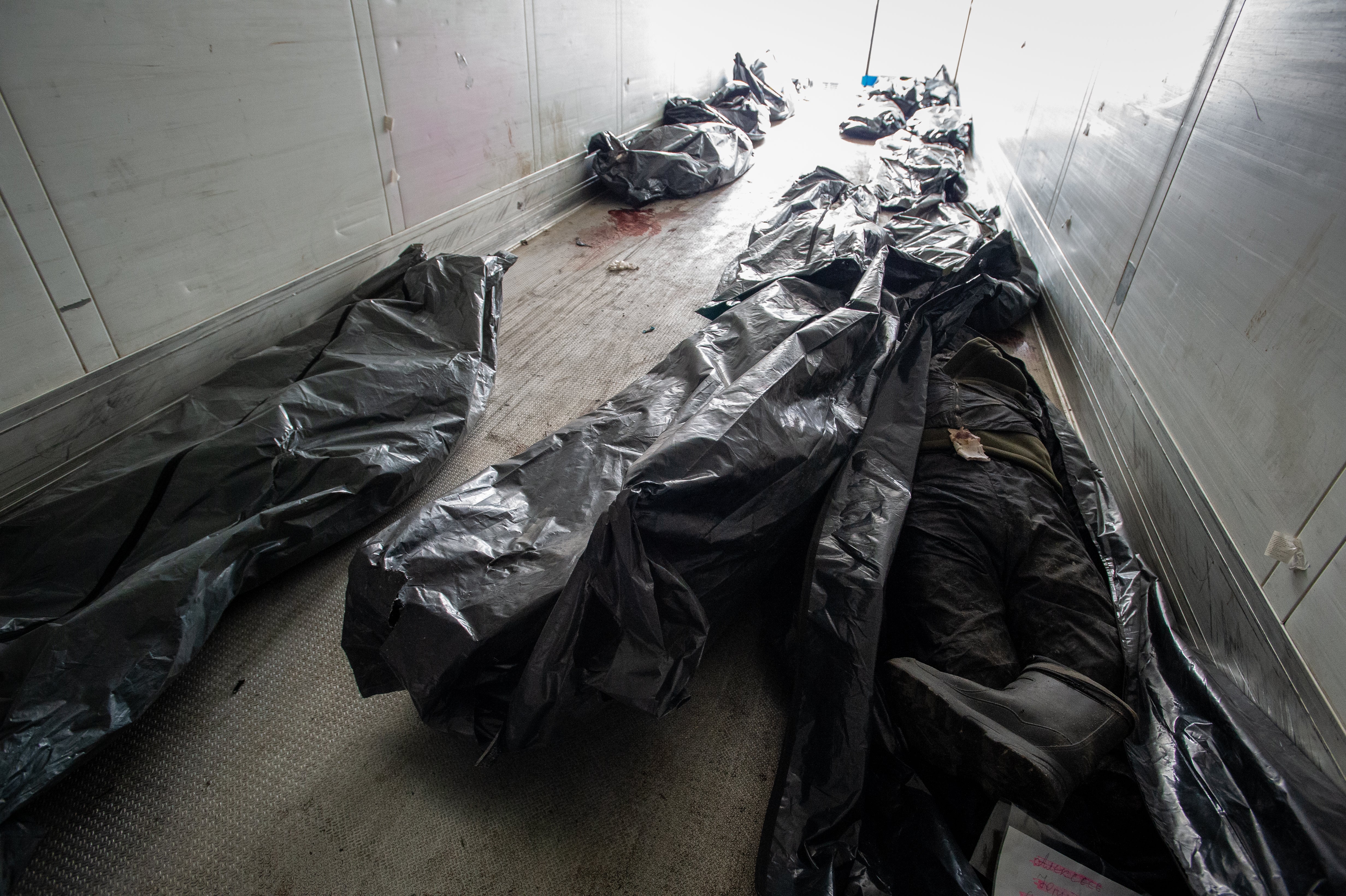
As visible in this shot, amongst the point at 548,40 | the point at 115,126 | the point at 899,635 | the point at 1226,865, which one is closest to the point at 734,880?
the point at 899,635

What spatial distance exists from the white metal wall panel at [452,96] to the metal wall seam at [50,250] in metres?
1.14

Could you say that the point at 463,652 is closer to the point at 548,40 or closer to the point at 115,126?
the point at 115,126

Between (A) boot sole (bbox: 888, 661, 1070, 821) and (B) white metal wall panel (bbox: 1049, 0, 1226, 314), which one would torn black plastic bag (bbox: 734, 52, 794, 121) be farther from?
(A) boot sole (bbox: 888, 661, 1070, 821)

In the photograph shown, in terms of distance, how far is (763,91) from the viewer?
5.85 meters

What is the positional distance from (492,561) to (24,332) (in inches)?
47.0

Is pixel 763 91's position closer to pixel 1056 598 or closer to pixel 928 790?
pixel 1056 598

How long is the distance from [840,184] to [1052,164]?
97 cm

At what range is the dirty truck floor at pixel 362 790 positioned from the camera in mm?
912

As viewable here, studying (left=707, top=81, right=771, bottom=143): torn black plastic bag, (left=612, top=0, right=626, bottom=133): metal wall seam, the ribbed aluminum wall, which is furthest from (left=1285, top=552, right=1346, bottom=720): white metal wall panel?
(left=707, top=81, right=771, bottom=143): torn black plastic bag

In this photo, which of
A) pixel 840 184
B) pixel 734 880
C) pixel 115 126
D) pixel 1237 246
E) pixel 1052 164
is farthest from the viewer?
pixel 840 184

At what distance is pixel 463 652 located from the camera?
938mm

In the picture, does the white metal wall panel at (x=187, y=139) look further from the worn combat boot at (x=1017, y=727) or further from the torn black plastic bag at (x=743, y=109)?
the torn black plastic bag at (x=743, y=109)

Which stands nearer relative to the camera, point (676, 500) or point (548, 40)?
point (676, 500)

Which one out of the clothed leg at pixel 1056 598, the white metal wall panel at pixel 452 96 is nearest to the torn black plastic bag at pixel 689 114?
the white metal wall panel at pixel 452 96
